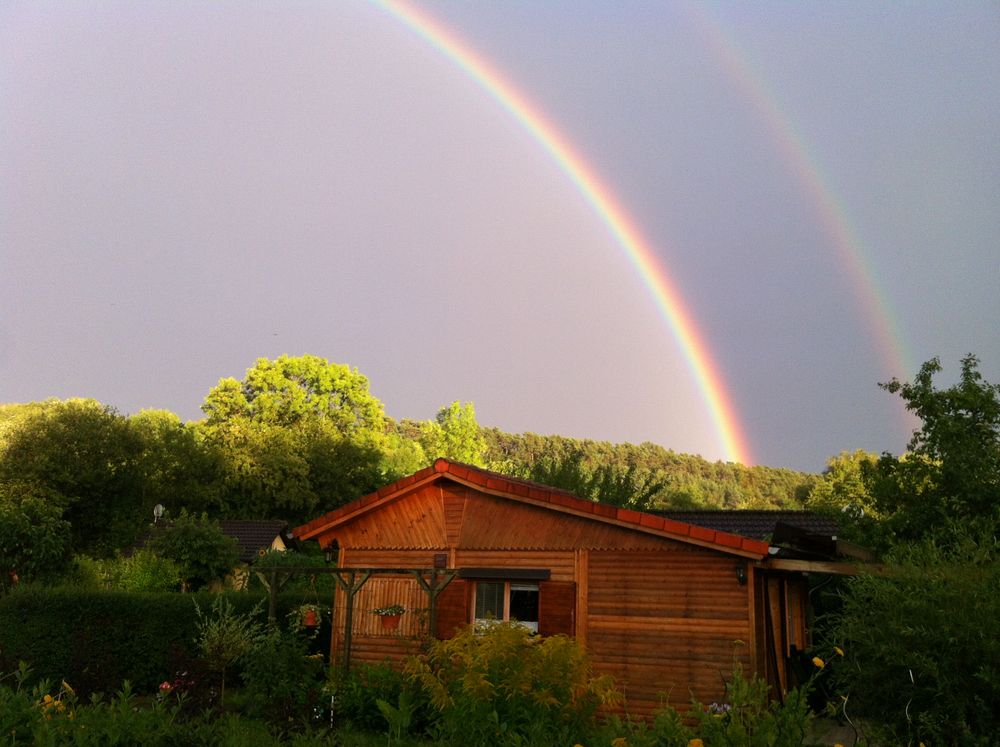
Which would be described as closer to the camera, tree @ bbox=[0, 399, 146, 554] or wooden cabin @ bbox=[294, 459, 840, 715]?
wooden cabin @ bbox=[294, 459, 840, 715]

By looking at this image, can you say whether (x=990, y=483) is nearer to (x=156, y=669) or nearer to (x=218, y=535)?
(x=156, y=669)

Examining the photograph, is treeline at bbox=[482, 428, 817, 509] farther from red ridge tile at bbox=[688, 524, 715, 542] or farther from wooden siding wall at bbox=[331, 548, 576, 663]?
red ridge tile at bbox=[688, 524, 715, 542]

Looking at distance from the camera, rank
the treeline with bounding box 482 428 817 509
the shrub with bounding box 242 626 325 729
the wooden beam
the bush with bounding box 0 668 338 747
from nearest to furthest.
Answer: the bush with bounding box 0 668 338 747 → the shrub with bounding box 242 626 325 729 → the wooden beam → the treeline with bounding box 482 428 817 509

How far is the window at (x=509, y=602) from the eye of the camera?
14352 mm

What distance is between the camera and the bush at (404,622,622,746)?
613 cm

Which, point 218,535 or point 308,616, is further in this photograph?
point 218,535

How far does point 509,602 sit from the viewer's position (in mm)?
14477

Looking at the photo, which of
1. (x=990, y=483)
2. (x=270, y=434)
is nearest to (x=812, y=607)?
(x=990, y=483)

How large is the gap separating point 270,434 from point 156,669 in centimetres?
3030

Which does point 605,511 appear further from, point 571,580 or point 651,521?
point 571,580

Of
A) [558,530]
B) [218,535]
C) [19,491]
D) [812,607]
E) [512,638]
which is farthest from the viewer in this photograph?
[19,491]

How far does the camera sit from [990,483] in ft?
57.3

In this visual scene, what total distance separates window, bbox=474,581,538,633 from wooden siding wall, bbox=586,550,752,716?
1058 mm

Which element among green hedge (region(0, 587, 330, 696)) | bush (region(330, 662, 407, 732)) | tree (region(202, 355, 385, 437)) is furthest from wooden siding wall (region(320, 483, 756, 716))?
tree (region(202, 355, 385, 437))
